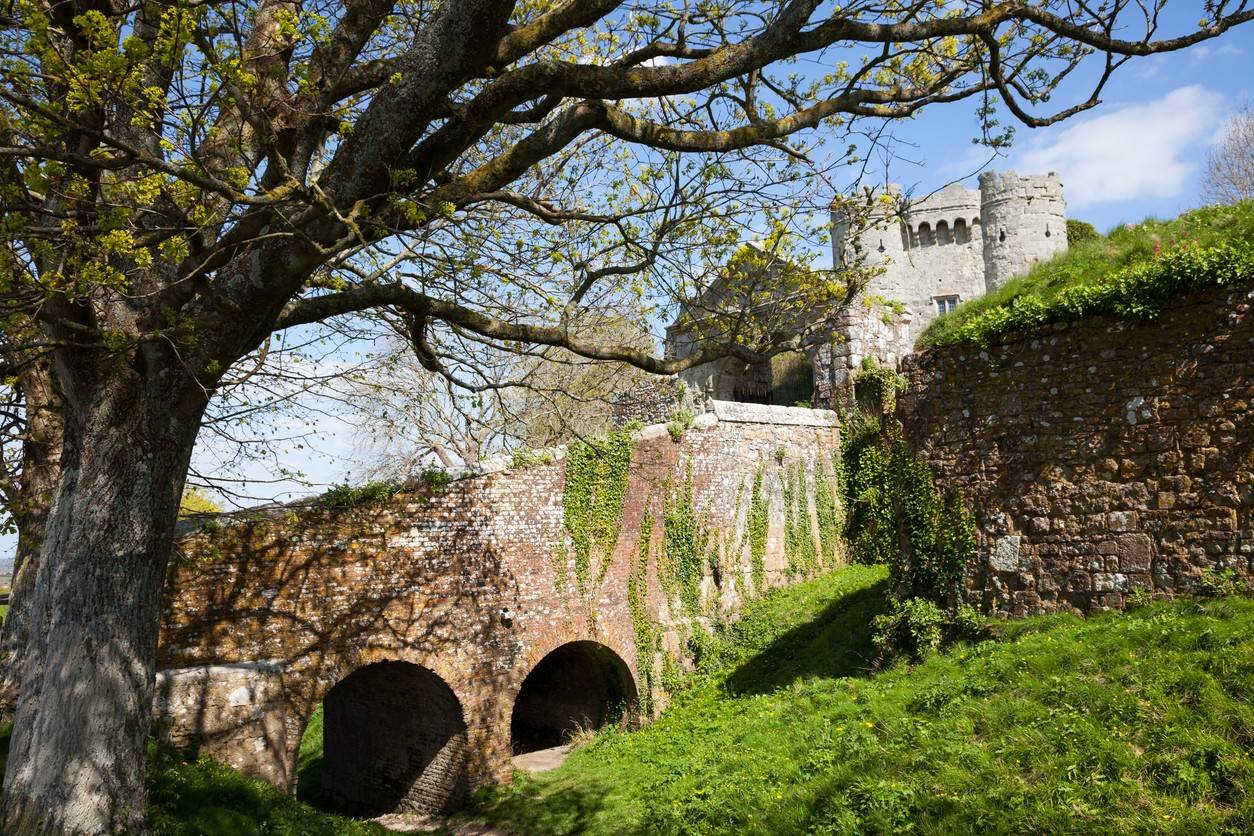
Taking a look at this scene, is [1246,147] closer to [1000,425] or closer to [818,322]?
[1000,425]

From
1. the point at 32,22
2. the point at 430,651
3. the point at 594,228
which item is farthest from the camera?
the point at 430,651

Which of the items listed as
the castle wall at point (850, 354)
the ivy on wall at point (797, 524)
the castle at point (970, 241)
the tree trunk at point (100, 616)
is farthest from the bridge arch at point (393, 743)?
the castle at point (970, 241)

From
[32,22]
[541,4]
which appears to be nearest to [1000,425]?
[541,4]

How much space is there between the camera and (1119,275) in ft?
27.9

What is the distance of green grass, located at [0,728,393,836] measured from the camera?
23.7 ft

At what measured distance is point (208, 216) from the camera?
555 centimetres

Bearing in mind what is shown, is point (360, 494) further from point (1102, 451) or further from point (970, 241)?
point (970, 241)

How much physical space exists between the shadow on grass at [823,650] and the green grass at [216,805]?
6.59 metres

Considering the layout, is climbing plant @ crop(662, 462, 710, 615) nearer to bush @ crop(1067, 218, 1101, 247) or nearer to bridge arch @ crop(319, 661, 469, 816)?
bridge arch @ crop(319, 661, 469, 816)

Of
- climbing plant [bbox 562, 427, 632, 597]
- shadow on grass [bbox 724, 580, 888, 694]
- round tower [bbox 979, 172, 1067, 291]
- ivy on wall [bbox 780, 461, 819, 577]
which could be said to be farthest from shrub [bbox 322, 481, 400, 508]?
round tower [bbox 979, 172, 1067, 291]

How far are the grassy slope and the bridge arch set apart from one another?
1150mm

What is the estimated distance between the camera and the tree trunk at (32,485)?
Answer: 835 centimetres

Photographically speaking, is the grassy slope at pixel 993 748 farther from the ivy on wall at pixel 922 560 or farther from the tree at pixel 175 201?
the tree at pixel 175 201

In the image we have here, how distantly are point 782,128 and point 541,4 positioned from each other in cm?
365
